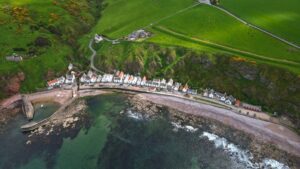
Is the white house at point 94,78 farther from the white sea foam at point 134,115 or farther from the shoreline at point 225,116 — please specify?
the white sea foam at point 134,115

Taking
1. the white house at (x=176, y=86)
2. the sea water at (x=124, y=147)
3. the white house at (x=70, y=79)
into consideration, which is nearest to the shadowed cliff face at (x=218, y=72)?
the white house at (x=176, y=86)

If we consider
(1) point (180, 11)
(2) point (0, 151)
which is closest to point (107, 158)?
(2) point (0, 151)

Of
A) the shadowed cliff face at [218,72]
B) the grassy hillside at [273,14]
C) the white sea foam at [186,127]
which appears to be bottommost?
the white sea foam at [186,127]

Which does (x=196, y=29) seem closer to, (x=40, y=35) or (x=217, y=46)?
(x=217, y=46)

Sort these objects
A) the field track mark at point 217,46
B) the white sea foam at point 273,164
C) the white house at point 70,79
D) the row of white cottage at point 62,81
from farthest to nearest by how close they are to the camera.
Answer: the white house at point 70,79 < the row of white cottage at point 62,81 < the field track mark at point 217,46 < the white sea foam at point 273,164

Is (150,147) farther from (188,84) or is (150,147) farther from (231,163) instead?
(188,84)

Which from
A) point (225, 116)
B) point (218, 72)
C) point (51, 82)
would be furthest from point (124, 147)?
point (51, 82)
